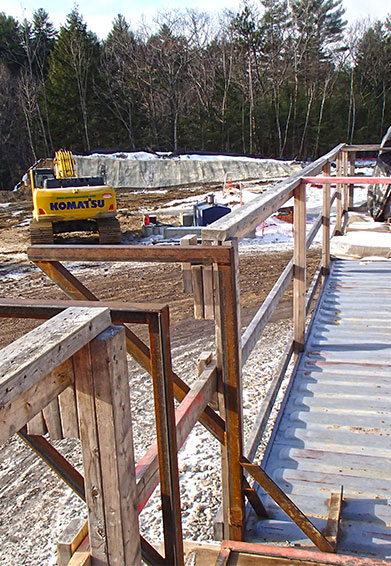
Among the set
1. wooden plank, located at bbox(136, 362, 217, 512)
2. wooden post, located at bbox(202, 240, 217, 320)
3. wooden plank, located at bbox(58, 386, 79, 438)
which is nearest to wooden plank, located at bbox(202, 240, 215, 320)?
wooden post, located at bbox(202, 240, 217, 320)

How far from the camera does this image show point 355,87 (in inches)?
1795

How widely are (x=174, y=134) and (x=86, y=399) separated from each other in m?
41.1

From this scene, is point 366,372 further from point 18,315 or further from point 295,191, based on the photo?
point 18,315

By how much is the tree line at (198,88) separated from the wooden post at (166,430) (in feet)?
133

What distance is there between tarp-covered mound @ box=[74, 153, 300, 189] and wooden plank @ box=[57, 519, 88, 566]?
2955cm

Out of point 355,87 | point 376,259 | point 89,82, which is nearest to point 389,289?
point 376,259

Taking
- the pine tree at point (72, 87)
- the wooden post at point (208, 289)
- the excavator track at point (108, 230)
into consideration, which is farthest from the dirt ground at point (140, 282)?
the pine tree at point (72, 87)

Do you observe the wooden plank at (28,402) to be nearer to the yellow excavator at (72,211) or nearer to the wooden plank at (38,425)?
the wooden plank at (38,425)

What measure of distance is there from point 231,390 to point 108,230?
12176 millimetres

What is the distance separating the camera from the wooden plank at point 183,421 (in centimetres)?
151

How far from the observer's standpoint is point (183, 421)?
5.97ft

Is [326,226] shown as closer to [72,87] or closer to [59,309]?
[59,309]

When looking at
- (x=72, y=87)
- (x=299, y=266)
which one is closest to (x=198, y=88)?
(x=72, y=87)

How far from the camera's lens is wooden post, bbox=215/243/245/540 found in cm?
206
